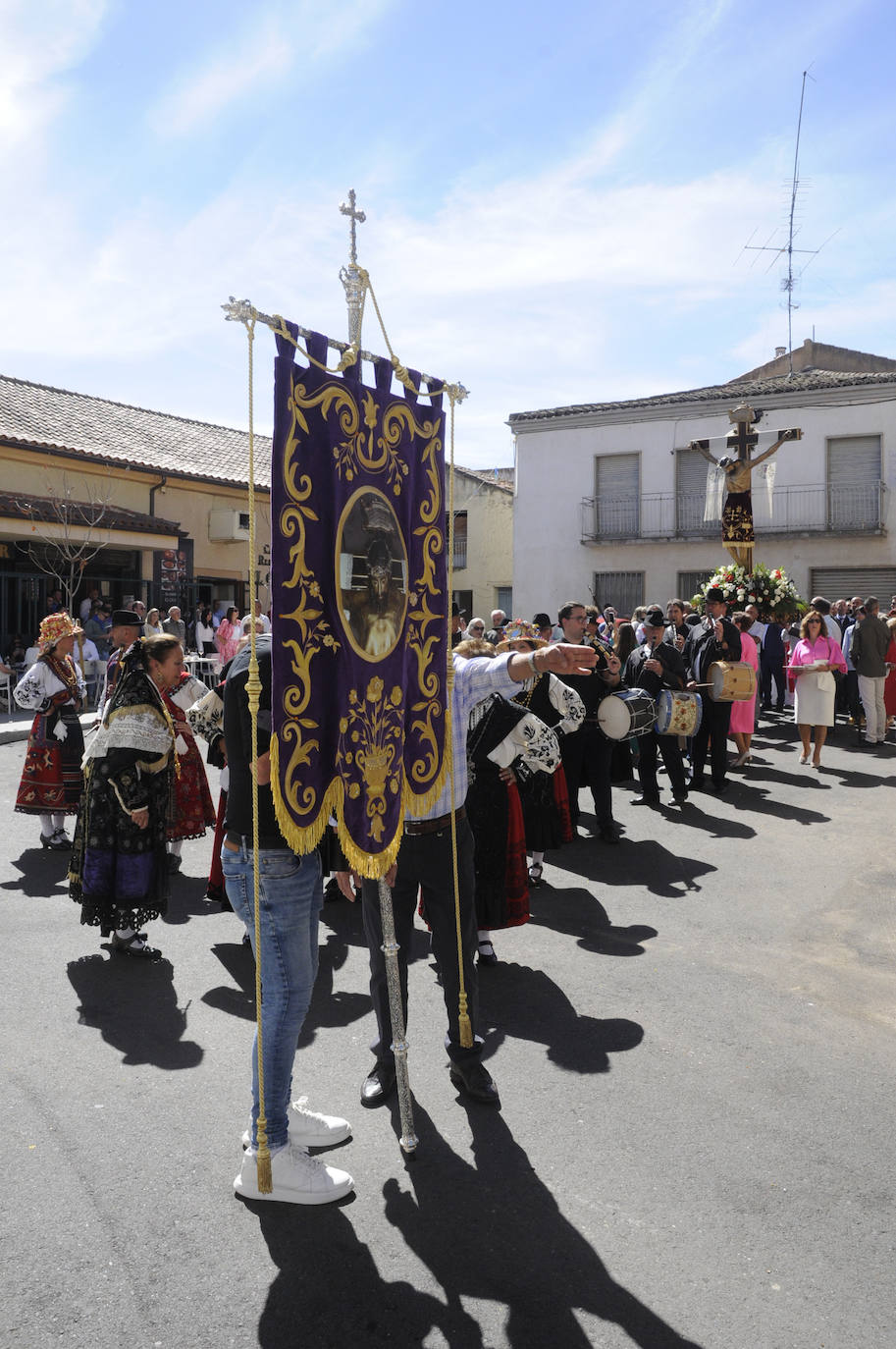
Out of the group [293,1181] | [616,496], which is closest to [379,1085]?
[293,1181]

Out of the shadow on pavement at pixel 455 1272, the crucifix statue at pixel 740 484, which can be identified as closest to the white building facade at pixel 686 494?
the crucifix statue at pixel 740 484

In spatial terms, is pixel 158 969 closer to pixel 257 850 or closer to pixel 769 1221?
pixel 257 850

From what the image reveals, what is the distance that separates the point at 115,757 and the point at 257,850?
238cm

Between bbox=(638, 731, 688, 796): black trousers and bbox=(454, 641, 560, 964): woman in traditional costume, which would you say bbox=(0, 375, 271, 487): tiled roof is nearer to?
bbox=(638, 731, 688, 796): black trousers

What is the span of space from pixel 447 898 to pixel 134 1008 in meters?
1.79

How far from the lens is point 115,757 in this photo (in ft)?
16.3

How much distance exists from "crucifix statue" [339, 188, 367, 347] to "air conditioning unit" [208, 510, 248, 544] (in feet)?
71.0

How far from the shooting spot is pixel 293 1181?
3053 millimetres

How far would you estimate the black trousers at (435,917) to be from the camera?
3799 mm

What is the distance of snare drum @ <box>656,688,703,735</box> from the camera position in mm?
8938

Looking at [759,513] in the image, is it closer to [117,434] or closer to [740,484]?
[740,484]

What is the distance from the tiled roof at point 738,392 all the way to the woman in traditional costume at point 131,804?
2426 centimetres

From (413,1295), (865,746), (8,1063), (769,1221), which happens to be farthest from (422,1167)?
(865,746)

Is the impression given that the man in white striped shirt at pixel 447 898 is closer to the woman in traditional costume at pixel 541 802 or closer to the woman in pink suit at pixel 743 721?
the woman in traditional costume at pixel 541 802
